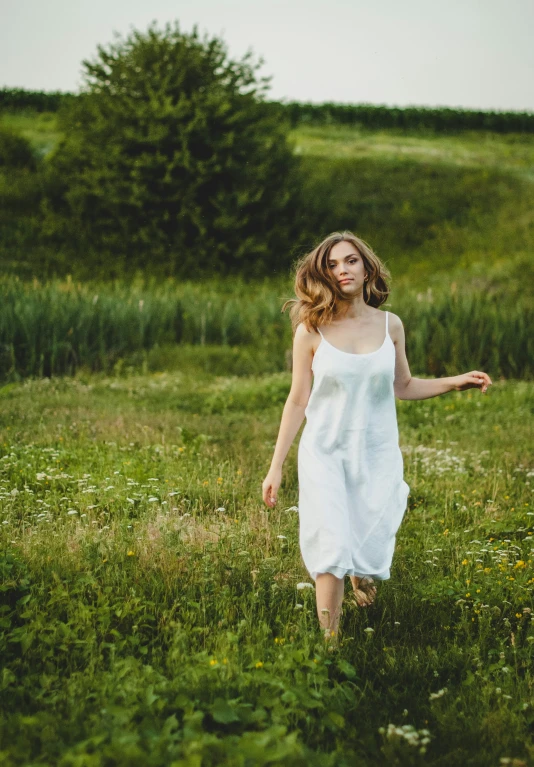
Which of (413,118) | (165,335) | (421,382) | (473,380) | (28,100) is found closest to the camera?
(473,380)

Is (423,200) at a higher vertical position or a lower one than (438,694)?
higher

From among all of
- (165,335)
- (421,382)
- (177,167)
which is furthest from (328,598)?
(177,167)

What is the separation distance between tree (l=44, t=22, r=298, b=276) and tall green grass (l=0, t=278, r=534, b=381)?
1182 cm

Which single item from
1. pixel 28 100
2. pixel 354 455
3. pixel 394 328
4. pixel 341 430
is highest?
pixel 28 100

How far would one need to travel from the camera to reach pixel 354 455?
3.70m

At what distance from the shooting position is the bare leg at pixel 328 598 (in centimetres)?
362

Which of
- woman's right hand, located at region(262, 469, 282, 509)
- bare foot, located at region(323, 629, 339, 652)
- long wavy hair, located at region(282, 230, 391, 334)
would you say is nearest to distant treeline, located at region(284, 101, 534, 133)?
long wavy hair, located at region(282, 230, 391, 334)

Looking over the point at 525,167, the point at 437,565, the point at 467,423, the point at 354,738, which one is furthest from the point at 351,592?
the point at 525,167

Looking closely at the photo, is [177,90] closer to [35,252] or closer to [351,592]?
[35,252]

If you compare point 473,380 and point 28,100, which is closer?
point 473,380

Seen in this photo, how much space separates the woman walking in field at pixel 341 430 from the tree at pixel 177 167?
22554 millimetres

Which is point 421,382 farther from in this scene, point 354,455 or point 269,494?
point 269,494

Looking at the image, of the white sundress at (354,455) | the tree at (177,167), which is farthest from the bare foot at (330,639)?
the tree at (177,167)

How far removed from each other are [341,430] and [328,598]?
0.82m
